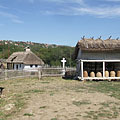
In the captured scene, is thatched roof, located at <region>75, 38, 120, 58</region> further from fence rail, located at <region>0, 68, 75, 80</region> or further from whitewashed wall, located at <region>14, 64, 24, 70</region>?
whitewashed wall, located at <region>14, 64, 24, 70</region>

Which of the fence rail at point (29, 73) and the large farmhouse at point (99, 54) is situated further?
the fence rail at point (29, 73)

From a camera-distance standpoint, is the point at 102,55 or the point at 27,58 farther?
the point at 27,58

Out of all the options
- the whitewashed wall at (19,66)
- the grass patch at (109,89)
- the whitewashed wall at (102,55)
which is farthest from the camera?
the whitewashed wall at (19,66)

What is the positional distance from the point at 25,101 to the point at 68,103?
2.24 m

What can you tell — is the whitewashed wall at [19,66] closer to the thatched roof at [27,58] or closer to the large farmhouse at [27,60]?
the large farmhouse at [27,60]

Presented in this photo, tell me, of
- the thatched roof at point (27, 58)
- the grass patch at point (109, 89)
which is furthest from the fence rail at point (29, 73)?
the thatched roof at point (27, 58)

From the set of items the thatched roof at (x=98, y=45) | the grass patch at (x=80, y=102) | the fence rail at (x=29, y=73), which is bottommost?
the grass patch at (x=80, y=102)

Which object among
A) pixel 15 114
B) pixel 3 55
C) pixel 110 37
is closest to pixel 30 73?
pixel 110 37

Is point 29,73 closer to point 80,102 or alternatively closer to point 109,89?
point 109,89

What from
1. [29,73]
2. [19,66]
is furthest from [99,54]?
[19,66]

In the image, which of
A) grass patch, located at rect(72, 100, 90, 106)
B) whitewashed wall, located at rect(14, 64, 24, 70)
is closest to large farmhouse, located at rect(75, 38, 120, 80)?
grass patch, located at rect(72, 100, 90, 106)

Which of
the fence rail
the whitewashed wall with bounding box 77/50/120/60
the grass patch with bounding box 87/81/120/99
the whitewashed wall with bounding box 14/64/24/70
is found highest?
the whitewashed wall with bounding box 77/50/120/60

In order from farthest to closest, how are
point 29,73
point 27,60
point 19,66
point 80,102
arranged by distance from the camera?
point 19,66
point 27,60
point 29,73
point 80,102

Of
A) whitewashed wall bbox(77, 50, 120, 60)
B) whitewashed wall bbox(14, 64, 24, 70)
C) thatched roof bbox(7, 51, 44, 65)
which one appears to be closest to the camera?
whitewashed wall bbox(77, 50, 120, 60)
